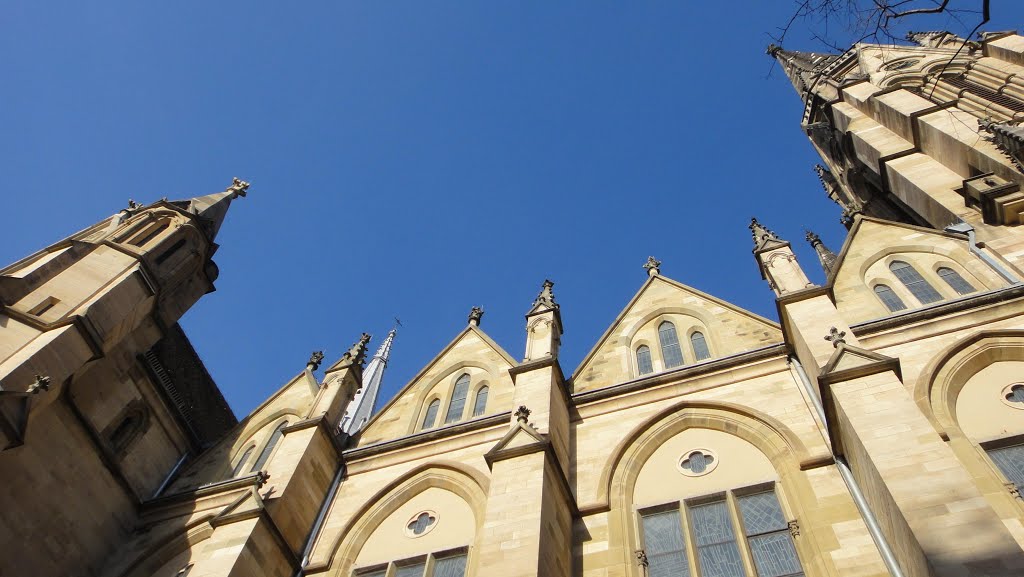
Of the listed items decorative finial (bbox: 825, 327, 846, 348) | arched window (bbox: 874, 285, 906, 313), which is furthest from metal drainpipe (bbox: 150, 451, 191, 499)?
arched window (bbox: 874, 285, 906, 313)

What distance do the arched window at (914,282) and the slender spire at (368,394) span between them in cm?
1386

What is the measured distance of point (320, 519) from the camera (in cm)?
1197

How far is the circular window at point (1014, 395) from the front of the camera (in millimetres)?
9125

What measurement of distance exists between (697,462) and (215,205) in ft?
50.1

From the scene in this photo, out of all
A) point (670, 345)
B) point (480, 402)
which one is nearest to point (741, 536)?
point (670, 345)

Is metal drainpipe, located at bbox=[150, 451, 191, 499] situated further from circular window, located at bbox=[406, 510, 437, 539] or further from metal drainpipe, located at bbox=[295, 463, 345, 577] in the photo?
circular window, located at bbox=[406, 510, 437, 539]

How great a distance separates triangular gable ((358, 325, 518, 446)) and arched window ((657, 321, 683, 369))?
3.12 metres

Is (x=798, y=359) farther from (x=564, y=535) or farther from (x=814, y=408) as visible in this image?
(x=564, y=535)

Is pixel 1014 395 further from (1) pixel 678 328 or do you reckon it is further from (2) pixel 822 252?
(2) pixel 822 252

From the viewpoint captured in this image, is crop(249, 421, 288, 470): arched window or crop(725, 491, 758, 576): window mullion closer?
crop(725, 491, 758, 576): window mullion

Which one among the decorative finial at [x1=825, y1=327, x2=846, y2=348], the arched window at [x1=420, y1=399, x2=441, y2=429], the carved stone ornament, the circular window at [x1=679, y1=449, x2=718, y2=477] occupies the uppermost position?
the arched window at [x1=420, y1=399, x2=441, y2=429]

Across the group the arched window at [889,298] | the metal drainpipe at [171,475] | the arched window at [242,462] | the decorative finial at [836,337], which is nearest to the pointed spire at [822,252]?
the arched window at [889,298]

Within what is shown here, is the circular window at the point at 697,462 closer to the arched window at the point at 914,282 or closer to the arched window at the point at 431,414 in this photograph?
the arched window at the point at 914,282

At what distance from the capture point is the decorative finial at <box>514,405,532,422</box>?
10.5 metres
